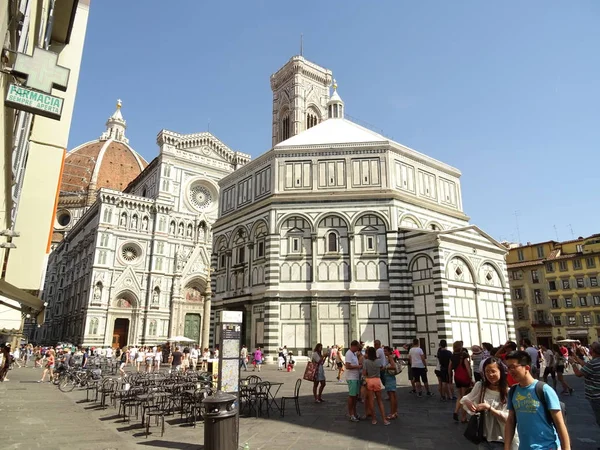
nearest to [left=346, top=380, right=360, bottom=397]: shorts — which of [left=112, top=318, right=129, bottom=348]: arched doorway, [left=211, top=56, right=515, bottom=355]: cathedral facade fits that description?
[left=211, top=56, right=515, bottom=355]: cathedral facade

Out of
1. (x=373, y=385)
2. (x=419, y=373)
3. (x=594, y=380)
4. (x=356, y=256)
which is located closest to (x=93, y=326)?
(x=356, y=256)

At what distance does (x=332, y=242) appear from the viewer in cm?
2511

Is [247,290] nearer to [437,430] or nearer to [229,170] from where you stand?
[437,430]

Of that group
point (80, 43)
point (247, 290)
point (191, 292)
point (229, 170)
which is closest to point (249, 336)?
point (247, 290)

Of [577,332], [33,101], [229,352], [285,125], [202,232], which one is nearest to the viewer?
[33,101]

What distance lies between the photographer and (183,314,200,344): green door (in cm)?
4753

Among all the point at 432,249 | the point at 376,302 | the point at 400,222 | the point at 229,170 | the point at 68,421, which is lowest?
the point at 68,421

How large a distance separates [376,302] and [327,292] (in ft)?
9.23

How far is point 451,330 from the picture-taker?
72.8 feet

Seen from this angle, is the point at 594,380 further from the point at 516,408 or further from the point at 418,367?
the point at 418,367

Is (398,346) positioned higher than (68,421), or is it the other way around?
(398,346)

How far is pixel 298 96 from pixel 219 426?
57.0m

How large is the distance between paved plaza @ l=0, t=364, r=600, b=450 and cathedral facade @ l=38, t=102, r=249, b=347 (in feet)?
111

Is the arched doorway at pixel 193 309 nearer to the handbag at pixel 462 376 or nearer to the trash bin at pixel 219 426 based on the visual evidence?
the handbag at pixel 462 376
